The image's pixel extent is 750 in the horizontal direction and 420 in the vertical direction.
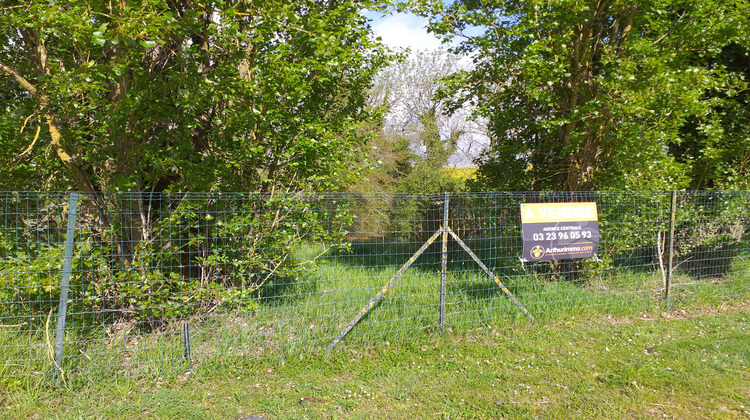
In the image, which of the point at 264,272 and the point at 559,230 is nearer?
the point at 264,272

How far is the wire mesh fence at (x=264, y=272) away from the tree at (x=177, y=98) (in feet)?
1.28

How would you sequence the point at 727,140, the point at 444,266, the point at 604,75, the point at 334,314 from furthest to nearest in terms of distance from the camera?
1. the point at 727,140
2. the point at 604,75
3. the point at 444,266
4. the point at 334,314

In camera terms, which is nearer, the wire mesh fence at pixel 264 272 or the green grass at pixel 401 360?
the green grass at pixel 401 360

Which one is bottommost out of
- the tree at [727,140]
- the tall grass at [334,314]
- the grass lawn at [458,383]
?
the grass lawn at [458,383]

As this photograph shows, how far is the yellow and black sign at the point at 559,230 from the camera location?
5.33 meters

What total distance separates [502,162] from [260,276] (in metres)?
5.90

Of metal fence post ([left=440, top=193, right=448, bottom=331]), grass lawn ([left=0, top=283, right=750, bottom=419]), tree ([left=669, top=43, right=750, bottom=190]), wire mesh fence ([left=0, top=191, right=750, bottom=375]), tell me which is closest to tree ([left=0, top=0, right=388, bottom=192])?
wire mesh fence ([left=0, top=191, right=750, bottom=375])

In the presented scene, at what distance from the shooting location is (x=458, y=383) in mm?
4051

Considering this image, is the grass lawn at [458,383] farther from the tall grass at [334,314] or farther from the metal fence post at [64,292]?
the metal fence post at [64,292]

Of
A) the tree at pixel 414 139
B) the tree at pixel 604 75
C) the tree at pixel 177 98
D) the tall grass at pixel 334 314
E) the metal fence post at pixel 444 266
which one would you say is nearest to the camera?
the tree at pixel 177 98

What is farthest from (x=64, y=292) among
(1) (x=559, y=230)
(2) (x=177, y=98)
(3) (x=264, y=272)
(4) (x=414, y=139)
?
(4) (x=414, y=139)

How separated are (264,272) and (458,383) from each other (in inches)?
94.2

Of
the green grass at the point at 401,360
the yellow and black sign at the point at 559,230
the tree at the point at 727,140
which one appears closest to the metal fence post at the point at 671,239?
the green grass at the point at 401,360

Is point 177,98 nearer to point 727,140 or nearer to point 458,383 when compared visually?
point 458,383
